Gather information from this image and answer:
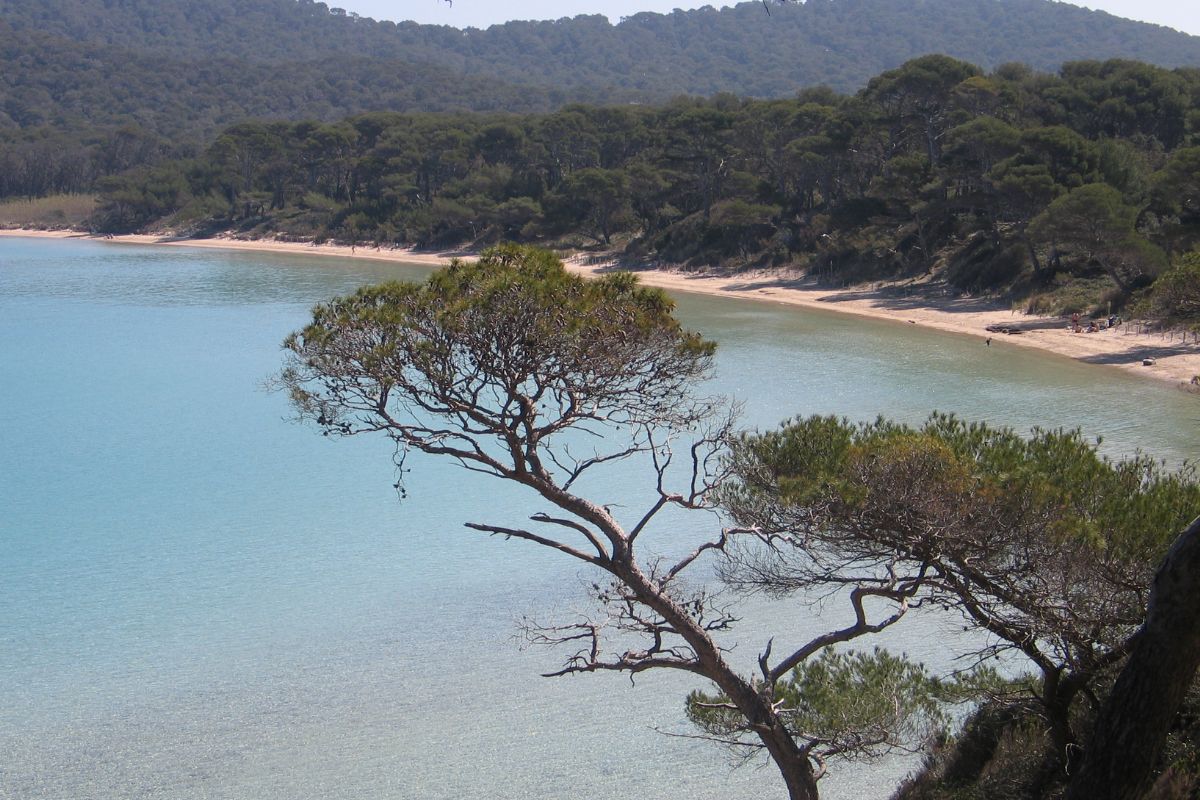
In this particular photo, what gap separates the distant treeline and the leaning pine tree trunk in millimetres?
23021

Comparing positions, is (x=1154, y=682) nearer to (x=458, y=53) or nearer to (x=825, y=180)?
(x=825, y=180)

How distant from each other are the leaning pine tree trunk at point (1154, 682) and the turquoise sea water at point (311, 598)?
13.4 feet

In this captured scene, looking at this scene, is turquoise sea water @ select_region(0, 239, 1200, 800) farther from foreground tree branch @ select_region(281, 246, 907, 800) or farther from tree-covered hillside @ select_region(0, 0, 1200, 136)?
tree-covered hillside @ select_region(0, 0, 1200, 136)

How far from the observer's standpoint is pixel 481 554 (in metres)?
13.8

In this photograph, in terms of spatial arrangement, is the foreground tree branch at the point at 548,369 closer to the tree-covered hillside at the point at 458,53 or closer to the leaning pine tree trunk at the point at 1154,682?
the leaning pine tree trunk at the point at 1154,682

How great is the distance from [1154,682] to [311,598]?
9.54 m

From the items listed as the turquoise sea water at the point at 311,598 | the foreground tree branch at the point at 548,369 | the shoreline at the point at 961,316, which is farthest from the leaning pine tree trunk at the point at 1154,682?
the shoreline at the point at 961,316

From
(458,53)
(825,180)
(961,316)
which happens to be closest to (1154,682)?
(961,316)

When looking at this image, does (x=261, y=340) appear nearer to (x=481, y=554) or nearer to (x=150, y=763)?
(x=481, y=554)

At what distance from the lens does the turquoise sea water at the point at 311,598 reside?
8.88 m

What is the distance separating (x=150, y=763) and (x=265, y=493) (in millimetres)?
7703

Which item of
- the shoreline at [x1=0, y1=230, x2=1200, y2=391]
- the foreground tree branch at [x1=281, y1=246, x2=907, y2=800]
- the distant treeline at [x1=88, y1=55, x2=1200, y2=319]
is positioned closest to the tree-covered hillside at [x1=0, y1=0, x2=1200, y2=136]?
the distant treeline at [x1=88, y1=55, x2=1200, y2=319]

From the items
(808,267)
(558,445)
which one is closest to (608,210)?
(808,267)

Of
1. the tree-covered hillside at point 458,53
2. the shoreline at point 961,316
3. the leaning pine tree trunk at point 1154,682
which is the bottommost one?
the shoreline at point 961,316
